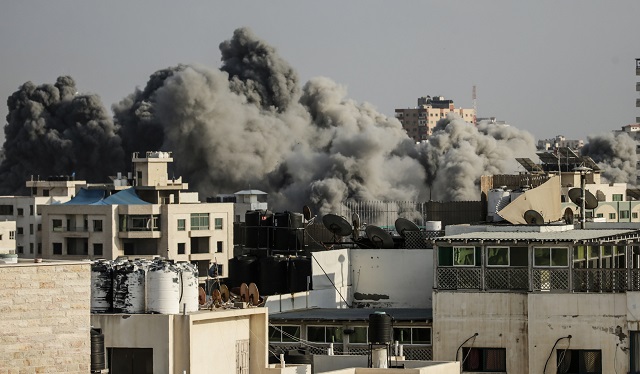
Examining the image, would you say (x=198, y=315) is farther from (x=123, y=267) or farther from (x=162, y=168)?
(x=162, y=168)

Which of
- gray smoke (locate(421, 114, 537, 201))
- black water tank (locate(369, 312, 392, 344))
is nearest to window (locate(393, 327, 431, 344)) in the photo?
black water tank (locate(369, 312, 392, 344))

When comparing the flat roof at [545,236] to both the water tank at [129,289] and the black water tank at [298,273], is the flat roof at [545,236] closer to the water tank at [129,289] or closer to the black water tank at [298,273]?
the black water tank at [298,273]

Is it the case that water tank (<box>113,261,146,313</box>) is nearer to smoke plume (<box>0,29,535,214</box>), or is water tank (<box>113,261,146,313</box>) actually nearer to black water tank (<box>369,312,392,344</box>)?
black water tank (<box>369,312,392,344</box>)

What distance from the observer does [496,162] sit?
107m

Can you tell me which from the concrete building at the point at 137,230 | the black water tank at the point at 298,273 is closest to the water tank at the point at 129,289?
the black water tank at the point at 298,273

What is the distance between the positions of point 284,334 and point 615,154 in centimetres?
9737

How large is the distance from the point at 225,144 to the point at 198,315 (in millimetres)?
99305

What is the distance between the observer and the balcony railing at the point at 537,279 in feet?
68.8

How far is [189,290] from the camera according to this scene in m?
16.2

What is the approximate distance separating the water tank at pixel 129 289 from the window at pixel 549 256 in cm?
671

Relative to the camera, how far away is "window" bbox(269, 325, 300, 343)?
22.7 meters

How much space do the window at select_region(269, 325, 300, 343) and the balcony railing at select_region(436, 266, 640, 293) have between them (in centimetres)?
212

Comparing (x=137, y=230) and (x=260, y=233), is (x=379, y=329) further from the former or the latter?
(x=137, y=230)

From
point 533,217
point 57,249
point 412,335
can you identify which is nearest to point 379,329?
point 412,335
